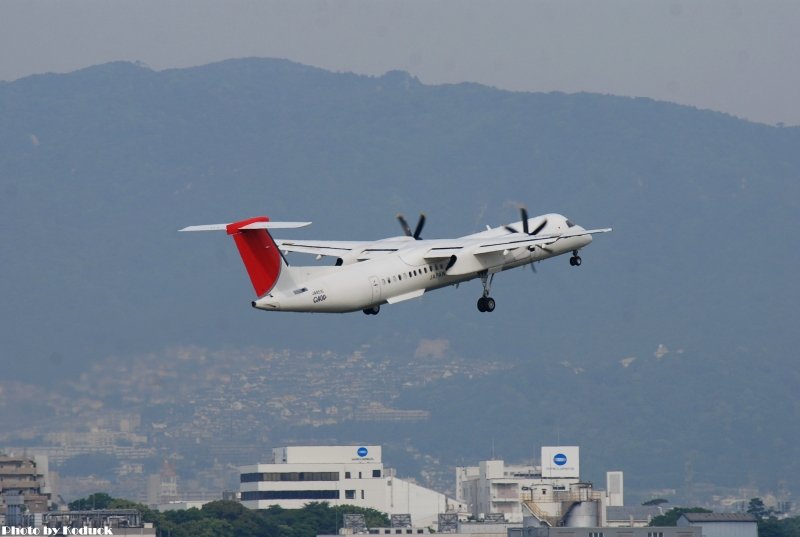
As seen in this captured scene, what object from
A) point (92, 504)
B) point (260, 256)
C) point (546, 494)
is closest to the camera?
point (260, 256)

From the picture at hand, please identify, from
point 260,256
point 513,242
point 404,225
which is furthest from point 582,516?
point 260,256

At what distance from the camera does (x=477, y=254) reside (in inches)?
2980

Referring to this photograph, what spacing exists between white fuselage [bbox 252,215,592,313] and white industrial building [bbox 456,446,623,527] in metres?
49.3

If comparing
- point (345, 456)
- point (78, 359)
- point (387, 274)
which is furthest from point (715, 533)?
point (387, 274)

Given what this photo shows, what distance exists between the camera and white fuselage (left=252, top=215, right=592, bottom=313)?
67.8 metres

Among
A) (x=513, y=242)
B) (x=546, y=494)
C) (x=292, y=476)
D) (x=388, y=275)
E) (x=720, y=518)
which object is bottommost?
(x=720, y=518)

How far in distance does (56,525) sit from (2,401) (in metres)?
74.4

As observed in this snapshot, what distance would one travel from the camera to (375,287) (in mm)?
70625

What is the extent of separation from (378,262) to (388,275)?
716mm

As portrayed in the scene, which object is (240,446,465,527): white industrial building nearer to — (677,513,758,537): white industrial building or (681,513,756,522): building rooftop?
(681,513,756,522): building rooftop

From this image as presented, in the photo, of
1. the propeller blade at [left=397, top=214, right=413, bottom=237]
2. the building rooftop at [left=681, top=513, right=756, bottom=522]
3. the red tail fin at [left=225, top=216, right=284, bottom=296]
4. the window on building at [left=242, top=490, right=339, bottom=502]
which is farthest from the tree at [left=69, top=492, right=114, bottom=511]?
the red tail fin at [left=225, top=216, right=284, bottom=296]

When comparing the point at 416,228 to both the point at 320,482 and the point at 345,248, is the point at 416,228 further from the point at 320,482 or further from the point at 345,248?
the point at 320,482

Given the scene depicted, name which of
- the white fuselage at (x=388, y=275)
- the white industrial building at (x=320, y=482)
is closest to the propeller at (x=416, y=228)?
the white fuselage at (x=388, y=275)

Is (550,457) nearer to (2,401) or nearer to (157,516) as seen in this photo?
(157,516)
